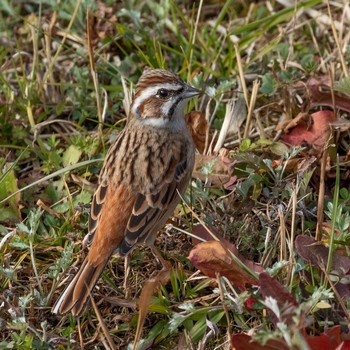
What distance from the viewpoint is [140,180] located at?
5.03 metres

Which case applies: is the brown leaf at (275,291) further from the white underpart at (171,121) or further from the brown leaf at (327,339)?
the white underpart at (171,121)

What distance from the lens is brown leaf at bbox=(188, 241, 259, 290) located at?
4574 mm

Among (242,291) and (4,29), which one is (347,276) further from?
(4,29)

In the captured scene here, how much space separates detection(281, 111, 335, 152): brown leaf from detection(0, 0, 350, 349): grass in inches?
3.6

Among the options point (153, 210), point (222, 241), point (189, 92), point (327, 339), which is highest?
point (189, 92)

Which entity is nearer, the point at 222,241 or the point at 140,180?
the point at 222,241

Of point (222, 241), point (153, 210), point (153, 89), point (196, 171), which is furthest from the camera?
point (196, 171)

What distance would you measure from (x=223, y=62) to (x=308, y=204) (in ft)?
4.86

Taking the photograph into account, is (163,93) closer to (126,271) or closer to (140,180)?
(140,180)

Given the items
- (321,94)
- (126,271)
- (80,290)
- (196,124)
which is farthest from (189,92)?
(80,290)

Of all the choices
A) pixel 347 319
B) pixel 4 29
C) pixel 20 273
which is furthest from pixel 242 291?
pixel 4 29

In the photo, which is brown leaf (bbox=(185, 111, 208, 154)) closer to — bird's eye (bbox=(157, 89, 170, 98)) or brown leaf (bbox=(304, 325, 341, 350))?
bird's eye (bbox=(157, 89, 170, 98))

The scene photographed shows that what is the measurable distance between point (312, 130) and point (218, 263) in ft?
4.65

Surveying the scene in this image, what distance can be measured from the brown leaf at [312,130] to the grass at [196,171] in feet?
0.30
